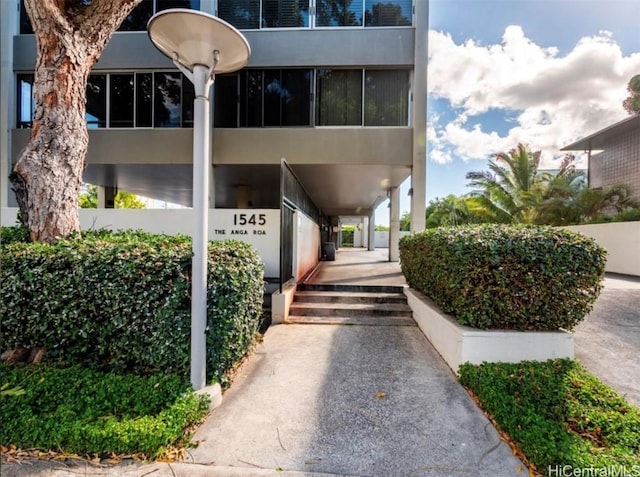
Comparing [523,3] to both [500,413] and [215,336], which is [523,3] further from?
[215,336]

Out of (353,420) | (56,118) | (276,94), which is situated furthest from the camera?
(276,94)

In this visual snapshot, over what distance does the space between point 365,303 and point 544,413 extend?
136 inches

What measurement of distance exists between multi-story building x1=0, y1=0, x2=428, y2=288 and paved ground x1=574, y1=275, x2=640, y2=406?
173 inches

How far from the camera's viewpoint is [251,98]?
350 inches

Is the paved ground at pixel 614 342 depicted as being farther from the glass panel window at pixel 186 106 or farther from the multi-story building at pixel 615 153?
the multi-story building at pixel 615 153

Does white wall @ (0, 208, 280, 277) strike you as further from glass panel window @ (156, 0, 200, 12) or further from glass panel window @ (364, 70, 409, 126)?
glass panel window @ (156, 0, 200, 12)

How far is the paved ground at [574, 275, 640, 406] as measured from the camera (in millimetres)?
3449

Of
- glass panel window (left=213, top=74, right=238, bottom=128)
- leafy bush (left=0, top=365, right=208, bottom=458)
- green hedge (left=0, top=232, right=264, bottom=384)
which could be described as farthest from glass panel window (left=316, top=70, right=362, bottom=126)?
leafy bush (left=0, top=365, right=208, bottom=458)

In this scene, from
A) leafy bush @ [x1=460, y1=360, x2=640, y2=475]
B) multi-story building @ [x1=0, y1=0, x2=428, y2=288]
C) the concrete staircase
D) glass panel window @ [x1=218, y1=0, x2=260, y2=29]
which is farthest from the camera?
glass panel window @ [x1=218, y1=0, x2=260, y2=29]

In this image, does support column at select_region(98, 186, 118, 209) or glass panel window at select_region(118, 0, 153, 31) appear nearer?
glass panel window at select_region(118, 0, 153, 31)

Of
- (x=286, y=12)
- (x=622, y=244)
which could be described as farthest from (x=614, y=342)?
(x=286, y=12)

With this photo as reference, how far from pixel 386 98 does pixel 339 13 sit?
8.88ft

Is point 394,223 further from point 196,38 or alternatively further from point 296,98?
point 196,38

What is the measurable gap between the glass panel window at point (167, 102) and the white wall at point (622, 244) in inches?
514
